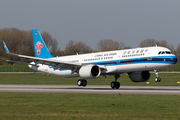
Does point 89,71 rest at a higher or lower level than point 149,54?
lower

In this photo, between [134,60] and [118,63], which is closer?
[134,60]

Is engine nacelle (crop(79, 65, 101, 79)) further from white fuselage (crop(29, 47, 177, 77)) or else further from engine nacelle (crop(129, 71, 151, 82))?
engine nacelle (crop(129, 71, 151, 82))

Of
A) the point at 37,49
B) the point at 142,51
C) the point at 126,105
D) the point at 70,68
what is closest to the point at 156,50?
the point at 142,51

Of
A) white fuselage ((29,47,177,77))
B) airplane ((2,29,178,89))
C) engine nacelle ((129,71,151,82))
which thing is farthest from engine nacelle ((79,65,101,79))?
engine nacelle ((129,71,151,82))

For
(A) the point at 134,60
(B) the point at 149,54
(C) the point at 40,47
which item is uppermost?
(C) the point at 40,47

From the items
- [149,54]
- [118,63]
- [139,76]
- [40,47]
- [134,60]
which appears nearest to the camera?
[149,54]

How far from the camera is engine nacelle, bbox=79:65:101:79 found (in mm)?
39150

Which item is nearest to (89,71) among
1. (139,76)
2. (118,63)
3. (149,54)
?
(118,63)

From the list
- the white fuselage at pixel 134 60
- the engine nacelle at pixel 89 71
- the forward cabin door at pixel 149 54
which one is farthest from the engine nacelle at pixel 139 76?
the engine nacelle at pixel 89 71

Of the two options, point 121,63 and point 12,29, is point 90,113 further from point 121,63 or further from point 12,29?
point 12,29

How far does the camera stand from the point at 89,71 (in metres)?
39.1

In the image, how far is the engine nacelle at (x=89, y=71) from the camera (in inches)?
1541

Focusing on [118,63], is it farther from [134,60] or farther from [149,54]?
[149,54]

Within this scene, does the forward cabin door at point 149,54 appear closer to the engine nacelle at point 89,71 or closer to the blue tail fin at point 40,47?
the engine nacelle at point 89,71
